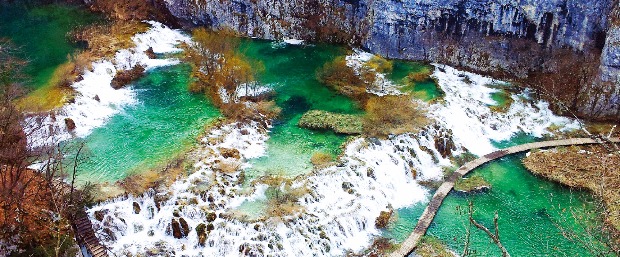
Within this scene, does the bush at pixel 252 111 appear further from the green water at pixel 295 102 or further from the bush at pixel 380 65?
the bush at pixel 380 65

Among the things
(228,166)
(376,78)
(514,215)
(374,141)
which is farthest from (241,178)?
(376,78)

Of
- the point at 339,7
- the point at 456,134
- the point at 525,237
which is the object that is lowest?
the point at 525,237

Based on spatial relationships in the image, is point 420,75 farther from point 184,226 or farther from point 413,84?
point 184,226

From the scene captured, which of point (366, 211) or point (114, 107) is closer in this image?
point (366, 211)

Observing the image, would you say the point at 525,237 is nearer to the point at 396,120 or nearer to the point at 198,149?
the point at 396,120

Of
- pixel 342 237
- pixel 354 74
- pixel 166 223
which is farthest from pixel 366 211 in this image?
pixel 354 74

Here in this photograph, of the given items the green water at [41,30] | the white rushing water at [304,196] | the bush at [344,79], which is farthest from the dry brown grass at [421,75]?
the green water at [41,30]

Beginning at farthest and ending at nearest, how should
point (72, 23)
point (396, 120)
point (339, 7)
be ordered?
point (72, 23) → point (339, 7) → point (396, 120)

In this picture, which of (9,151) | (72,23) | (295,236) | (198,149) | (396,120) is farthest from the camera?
(72,23)
